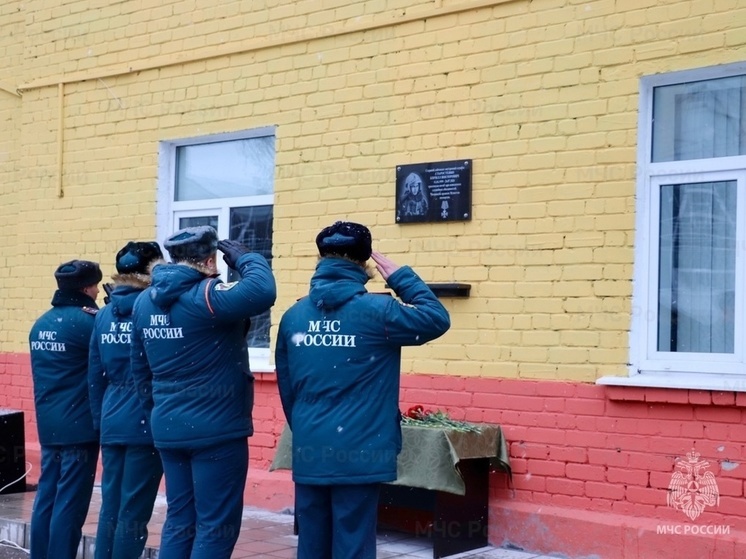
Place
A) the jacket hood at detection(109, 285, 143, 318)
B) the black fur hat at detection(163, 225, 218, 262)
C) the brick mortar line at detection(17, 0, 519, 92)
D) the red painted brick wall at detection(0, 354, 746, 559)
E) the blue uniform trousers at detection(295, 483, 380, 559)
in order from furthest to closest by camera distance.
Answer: the brick mortar line at detection(17, 0, 519, 92) < the red painted brick wall at detection(0, 354, 746, 559) < the jacket hood at detection(109, 285, 143, 318) < the black fur hat at detection(163, 225, 218, 262) < the blue uniform trousers at detection(295, 483, 380, 559)

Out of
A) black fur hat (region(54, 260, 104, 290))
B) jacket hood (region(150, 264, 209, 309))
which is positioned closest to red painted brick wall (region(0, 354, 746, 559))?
black fur hat (region(54, 260, 104, 290))

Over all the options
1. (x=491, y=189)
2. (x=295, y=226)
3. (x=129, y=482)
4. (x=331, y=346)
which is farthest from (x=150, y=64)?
(x=331, y=346)

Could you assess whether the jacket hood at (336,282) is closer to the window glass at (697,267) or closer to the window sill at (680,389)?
the window sill at (680,389)

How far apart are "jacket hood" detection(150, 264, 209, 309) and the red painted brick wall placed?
243 centimetres

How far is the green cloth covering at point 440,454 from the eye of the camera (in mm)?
6195

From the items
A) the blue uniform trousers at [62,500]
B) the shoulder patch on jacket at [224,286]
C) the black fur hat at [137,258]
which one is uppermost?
the black fur hat at [137,258]

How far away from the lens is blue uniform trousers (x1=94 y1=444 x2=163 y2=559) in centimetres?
556

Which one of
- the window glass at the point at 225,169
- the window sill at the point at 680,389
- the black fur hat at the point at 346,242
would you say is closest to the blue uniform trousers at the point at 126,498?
the black fur hat at the point at 346,242

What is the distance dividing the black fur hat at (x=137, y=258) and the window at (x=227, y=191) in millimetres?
2379

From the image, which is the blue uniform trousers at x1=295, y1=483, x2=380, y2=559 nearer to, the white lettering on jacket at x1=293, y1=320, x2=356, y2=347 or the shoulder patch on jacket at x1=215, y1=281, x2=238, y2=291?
the white lettering on jacket at x1=293, y1=320, x2=356, y2=347

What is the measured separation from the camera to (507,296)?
22.2 feet

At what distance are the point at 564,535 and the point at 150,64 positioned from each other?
16.9 ft

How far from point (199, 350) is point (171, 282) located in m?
0.36

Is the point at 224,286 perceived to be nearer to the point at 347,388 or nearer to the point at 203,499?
the point at 347,388
